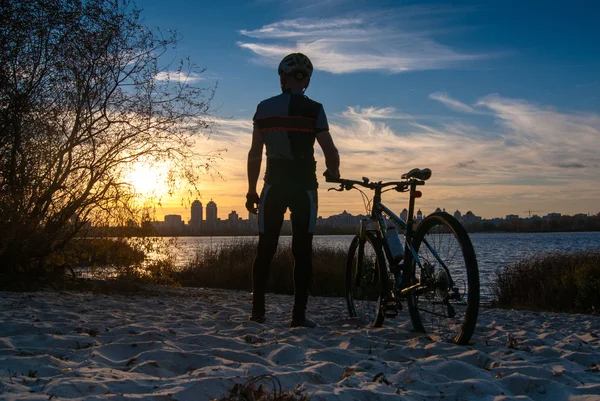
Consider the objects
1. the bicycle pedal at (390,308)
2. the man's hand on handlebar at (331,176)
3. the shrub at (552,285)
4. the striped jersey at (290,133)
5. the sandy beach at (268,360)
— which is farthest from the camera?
the shrub at (552,285)

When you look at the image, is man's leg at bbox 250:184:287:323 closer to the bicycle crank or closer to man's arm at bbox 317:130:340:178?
man's arm at bbox 317:130:340:178

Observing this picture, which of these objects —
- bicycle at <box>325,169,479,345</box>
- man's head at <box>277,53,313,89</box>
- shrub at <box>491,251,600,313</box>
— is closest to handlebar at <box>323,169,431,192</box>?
bicycle at <box>325,169,479,345</box>

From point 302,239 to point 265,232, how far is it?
362mm

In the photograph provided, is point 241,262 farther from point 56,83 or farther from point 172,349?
point 172,349

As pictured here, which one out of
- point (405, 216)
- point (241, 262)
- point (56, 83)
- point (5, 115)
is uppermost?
point (56, 83)

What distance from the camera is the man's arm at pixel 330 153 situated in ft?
16.2

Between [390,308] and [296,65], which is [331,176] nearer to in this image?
[296,65]

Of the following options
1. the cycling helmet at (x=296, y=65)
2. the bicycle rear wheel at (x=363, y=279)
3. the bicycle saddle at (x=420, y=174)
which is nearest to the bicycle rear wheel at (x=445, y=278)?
the bicycle saddle at (x=420, y=174)

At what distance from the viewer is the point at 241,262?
15891 mm

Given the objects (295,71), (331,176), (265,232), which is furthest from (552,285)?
(295,71)

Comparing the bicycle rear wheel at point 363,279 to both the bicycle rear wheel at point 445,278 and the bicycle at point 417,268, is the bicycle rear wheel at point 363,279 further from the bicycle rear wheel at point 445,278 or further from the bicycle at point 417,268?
the bicycle rear wheel at point 445,278

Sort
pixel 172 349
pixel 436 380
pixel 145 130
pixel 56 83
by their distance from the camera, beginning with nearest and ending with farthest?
pixel 436 380 → pixel 172 349 → pixel 56 83 → pixel 145 130

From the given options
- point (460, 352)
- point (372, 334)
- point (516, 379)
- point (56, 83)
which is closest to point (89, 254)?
point (56, 83)

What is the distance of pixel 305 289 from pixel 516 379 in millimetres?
2454
